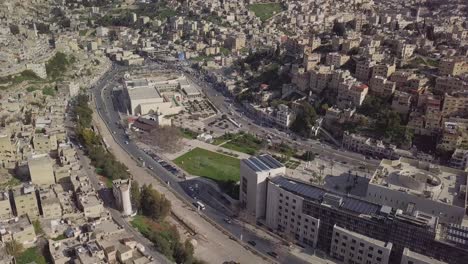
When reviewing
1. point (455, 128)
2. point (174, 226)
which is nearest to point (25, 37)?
point (174, 226)

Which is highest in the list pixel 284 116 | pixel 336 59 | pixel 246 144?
pixel 336 59

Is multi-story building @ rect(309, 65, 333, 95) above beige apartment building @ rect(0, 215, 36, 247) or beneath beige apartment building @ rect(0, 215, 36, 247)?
above

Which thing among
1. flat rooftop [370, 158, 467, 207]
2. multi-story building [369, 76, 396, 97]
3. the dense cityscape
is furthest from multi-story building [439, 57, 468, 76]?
flat rooftop [370, 158, 467, 207]

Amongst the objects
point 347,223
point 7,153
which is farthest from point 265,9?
point 347,223

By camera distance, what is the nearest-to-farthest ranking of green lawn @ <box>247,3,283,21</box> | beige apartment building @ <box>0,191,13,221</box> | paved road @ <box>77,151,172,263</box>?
1. paved road @ <box>77,151,172,263</box>
2. beige apartment building @ <box>0,191,13,221</box>
3. green lawn @ <box>247,3,283,21</box>

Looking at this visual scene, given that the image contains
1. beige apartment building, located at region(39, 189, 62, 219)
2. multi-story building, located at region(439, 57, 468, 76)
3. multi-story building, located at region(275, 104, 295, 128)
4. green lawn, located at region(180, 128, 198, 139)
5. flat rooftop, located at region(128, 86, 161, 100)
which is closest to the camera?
beige apartment building, located at region(39, 189, 62, 219)

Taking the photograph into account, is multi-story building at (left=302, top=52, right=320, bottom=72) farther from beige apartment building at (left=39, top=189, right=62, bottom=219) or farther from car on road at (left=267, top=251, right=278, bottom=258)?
beige apartment building at (left=39, top=189, right=62, bottom=219)

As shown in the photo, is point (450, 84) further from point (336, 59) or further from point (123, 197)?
point (123, 197)
